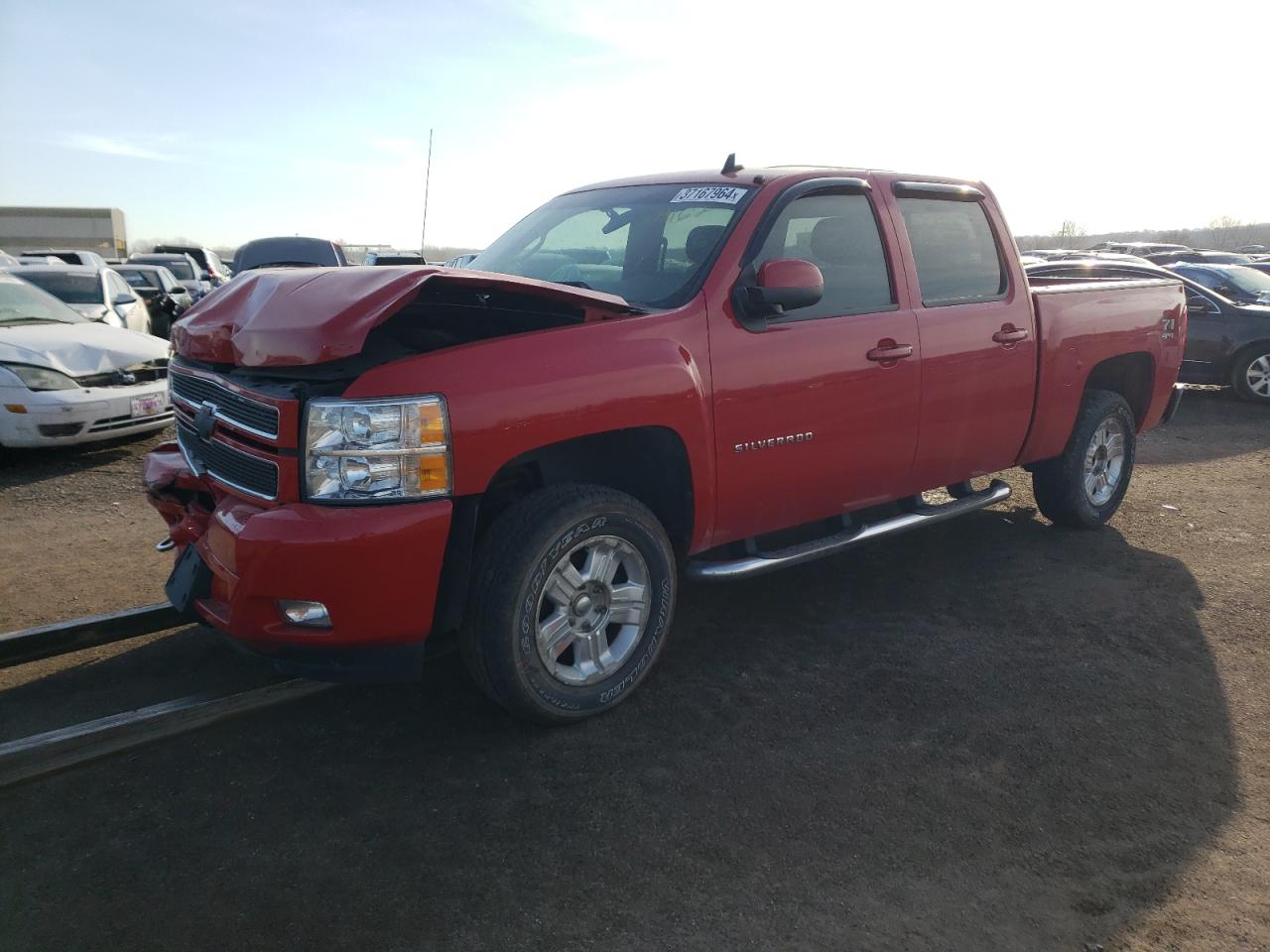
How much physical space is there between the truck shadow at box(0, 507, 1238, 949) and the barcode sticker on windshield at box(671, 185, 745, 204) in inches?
78.3

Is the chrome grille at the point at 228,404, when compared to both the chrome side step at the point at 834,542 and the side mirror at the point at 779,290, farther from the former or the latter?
the side mirror at the point at 779,290

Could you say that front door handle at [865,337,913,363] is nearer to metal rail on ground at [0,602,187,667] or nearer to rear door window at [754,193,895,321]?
rear door window at [754,193,895,321]

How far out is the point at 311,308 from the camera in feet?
10.2

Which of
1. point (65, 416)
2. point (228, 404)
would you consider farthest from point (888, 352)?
point (65, 416)

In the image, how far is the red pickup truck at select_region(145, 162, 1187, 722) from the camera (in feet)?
9.93

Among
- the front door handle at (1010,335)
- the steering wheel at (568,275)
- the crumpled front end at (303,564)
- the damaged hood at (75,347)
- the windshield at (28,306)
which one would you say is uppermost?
the steering wheel at (568,275)

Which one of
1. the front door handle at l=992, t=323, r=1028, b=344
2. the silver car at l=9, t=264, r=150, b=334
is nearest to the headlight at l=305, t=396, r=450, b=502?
the front door handle at l=992, t=323, r=1028, b=344

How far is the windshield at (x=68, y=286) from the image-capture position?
36.1 ft

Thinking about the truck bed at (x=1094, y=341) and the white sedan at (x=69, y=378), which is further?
the white sedan at (x=69, y=378)

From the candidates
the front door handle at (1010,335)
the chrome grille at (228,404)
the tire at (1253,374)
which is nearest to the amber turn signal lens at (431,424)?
the chrome grille at (228,404)

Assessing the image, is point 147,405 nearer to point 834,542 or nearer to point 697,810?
point 834,542

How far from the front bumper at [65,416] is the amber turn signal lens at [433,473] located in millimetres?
4836

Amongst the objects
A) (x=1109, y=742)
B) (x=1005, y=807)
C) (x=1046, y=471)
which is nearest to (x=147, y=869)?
(x=1005, y=807)

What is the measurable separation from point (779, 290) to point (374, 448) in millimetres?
1697
